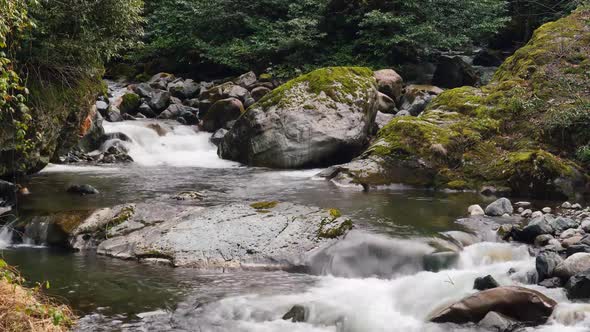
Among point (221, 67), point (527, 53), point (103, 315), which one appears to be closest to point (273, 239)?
point (103, 315)

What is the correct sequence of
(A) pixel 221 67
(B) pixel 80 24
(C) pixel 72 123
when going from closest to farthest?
(B) pixel 80 24, (C) pixel 72 123, (A) pixel 221 67

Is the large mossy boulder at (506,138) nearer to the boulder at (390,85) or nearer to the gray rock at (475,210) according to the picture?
the gray rock at (475,210)

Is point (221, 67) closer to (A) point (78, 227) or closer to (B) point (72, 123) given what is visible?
(B) point (72, 123)

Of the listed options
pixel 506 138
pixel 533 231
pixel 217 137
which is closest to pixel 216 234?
pixel 533 231

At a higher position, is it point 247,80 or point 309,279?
point 247,80

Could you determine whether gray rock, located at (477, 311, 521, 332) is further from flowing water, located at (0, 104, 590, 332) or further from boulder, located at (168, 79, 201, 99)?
boulder, located at (168, 79, 201, 99)

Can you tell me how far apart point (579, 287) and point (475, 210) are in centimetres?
384

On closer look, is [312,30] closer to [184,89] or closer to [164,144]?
[184,89]

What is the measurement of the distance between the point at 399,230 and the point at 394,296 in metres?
1.98

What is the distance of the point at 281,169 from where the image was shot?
48.7 feet

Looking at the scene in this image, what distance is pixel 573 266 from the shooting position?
613cm

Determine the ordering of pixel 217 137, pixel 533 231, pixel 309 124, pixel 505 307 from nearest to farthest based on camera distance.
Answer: pixel 505 307 < pixel 533 231 < pixel 309 124 < pixel 217 137

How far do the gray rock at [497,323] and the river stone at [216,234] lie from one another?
2.60 m

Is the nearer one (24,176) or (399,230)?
(399,230)
